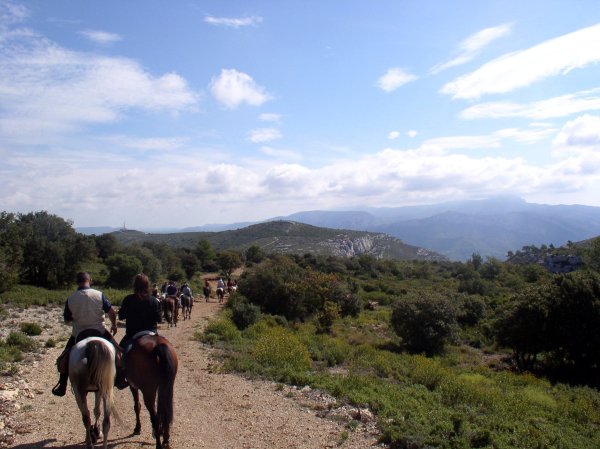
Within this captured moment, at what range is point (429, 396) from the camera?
11.1 m

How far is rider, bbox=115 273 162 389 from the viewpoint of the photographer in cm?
728

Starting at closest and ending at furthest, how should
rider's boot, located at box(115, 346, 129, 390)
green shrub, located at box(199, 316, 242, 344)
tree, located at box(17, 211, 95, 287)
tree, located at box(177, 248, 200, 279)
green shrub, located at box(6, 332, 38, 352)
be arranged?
rider's boot, located at box(115, 346, 129, 390), green shrub, located at box(6, 332, 38, 352), green shrub, located at box(199, 316, 242, 344), tree, located at box(17, 211, 95, 287), tree, located at box(177, 248, 200, 279)

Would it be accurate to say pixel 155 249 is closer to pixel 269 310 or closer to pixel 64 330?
pixel 269 310

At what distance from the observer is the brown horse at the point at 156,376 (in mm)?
6633

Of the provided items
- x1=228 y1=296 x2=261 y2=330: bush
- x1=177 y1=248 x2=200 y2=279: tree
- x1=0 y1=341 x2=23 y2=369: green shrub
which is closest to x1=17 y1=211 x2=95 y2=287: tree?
x1=177 y1=248 x2=200 y2=279: tree

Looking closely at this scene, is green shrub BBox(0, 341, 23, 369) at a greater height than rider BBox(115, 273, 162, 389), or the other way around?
rider BBox(115, 273, 162, 389)

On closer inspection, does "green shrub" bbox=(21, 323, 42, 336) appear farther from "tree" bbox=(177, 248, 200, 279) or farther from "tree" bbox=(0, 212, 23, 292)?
"tree" bbox=(177, 248, 200, 279)

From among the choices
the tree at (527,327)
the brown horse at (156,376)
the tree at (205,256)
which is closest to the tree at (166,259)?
the tree at (205,256)

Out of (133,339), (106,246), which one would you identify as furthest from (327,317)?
(106,246)

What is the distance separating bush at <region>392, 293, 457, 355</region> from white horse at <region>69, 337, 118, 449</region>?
17.9m

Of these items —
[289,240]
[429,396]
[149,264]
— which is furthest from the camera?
[289,240]

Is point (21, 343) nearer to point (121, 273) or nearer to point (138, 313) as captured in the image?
point (138, 313)

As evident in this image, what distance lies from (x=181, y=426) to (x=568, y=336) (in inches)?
726

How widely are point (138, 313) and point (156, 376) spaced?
3.64ft
